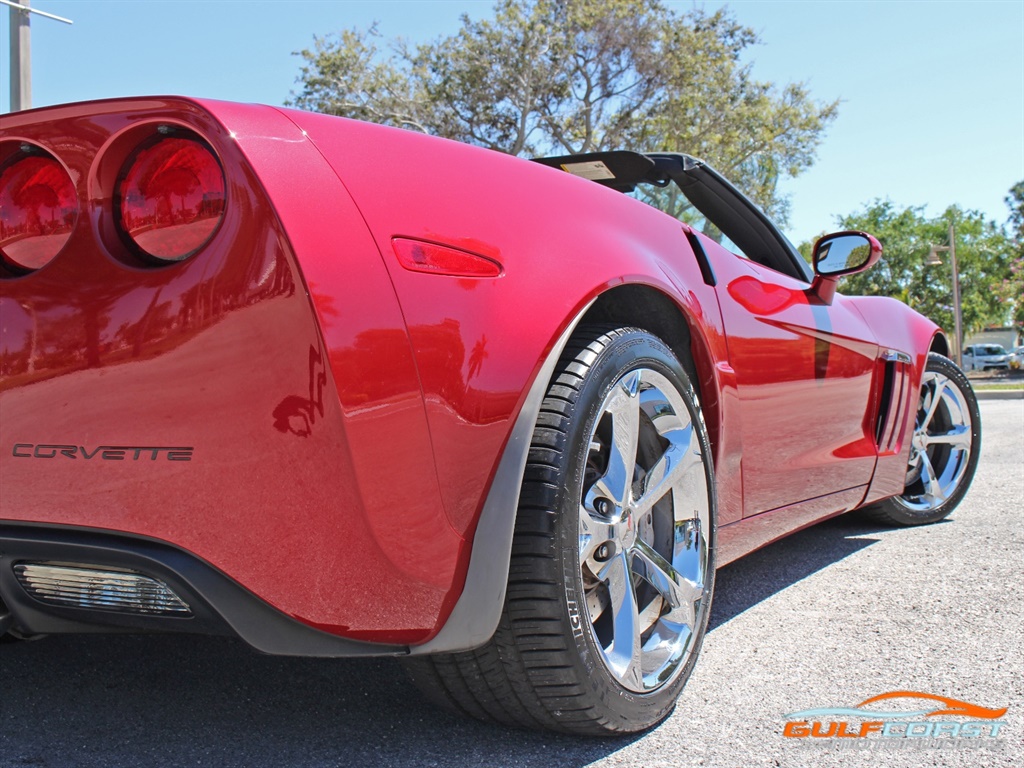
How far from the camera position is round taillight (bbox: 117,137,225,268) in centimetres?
139

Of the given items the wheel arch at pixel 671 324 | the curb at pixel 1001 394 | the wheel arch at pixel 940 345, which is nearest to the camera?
the wheel arch at pixel 671 324

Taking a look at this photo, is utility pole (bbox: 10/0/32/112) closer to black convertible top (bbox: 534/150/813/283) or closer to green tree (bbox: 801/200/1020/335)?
black convertible top (bbox: 534/150/813/283)

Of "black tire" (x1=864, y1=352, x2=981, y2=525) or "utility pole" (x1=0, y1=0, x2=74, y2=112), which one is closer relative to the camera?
"black tire" (x1=864, y1=352, x2=981, y2=525)

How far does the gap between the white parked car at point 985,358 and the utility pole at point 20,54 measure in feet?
163

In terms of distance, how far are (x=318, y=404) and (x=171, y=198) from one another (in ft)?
1.34

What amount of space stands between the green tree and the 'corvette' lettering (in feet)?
152

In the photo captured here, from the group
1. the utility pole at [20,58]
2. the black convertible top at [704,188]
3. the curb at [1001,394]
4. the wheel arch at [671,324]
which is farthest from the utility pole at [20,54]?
the curb at [1001,394]

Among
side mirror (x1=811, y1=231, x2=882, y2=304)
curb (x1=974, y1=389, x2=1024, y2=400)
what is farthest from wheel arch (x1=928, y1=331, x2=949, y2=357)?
curb (x1=974, y1=389, x2=1024, y2=400)

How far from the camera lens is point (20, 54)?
10094 mm

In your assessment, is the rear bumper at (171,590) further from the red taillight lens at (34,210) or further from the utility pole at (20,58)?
the utility pole at (20,58)

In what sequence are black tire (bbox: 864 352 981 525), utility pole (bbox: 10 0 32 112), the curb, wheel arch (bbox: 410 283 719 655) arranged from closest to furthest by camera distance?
wheel arch (bbox: 410 283 719 655) < black tire (bbox: 864 352 981 525) < utility pole (bbox: 10 0 32 112) < the curb

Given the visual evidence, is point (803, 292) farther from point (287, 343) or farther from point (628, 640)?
point (287, 343)

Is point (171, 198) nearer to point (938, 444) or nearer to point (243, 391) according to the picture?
point (243, 391)

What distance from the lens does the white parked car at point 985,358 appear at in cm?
5009
